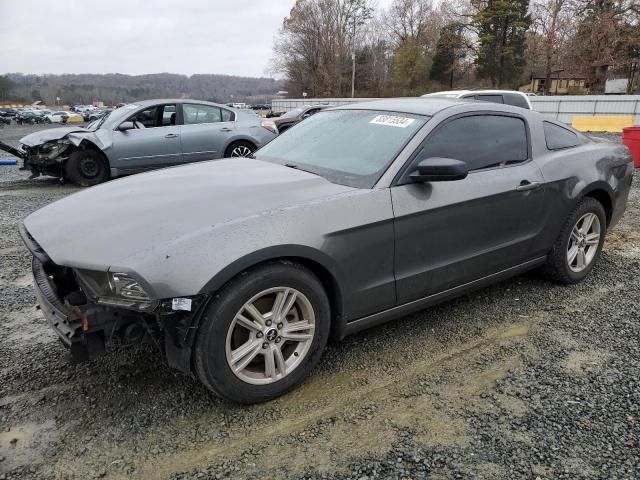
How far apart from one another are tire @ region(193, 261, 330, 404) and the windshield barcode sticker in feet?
4.04

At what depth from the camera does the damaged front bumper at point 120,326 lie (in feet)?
7.08

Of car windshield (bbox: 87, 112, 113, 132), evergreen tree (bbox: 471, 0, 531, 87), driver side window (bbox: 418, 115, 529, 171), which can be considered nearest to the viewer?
driver side window (bbox: 418, 115, 529, 171)

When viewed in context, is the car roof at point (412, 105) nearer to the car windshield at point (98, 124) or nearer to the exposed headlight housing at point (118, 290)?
the exposed headlight housing at point (118, 290)

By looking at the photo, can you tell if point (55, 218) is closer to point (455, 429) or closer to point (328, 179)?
point (328, 179)

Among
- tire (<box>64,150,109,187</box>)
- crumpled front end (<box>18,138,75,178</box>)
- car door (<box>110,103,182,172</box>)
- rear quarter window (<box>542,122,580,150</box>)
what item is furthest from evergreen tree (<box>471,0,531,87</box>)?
rear quarter window (<box>542,122,580,150</box>)

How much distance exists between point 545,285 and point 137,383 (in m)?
3.23

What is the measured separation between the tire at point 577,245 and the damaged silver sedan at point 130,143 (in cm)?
569

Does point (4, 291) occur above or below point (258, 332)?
below

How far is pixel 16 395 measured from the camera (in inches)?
100

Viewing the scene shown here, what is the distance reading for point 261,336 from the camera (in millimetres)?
2410

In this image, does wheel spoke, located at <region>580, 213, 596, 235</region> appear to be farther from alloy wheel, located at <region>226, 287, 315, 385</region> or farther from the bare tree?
the bare tree

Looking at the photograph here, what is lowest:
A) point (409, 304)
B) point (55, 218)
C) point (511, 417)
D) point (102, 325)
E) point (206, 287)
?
point (511, 417)

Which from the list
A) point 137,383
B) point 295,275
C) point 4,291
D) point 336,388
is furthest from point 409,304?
point 4,291

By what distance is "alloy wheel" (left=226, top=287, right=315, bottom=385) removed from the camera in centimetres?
235
